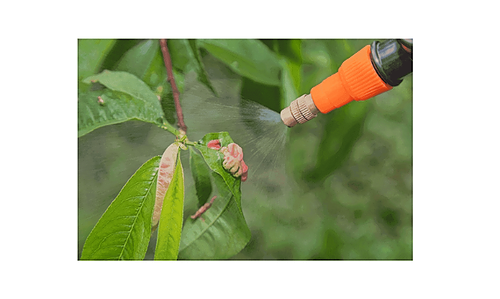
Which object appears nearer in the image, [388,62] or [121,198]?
[388,62]

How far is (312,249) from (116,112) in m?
0.69

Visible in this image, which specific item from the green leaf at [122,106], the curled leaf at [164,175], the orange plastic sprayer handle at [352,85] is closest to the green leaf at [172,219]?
the curled leaf at [164,175]

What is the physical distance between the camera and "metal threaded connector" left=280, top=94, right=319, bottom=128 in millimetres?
769

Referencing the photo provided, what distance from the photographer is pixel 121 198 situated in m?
0.79

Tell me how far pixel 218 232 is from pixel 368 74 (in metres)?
0.58

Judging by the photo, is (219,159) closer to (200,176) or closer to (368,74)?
(200,176)

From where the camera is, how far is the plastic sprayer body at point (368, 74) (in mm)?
690

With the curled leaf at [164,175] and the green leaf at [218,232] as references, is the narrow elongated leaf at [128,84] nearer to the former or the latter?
the curled leaf at [164,175]

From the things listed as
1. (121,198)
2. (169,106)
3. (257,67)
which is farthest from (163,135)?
(257,67)

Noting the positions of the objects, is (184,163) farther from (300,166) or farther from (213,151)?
(300,166)

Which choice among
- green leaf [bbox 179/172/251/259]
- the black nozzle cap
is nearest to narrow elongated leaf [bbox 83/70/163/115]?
green leaf [bbox 179/172/251/259]

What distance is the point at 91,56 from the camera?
0.83 meters

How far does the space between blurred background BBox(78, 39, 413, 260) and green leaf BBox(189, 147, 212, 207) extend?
0.07 ft

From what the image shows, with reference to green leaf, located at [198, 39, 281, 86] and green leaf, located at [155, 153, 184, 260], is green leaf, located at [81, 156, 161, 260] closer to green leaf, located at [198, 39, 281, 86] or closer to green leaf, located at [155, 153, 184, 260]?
green leaf, located at [155, 153, 184, 260]
